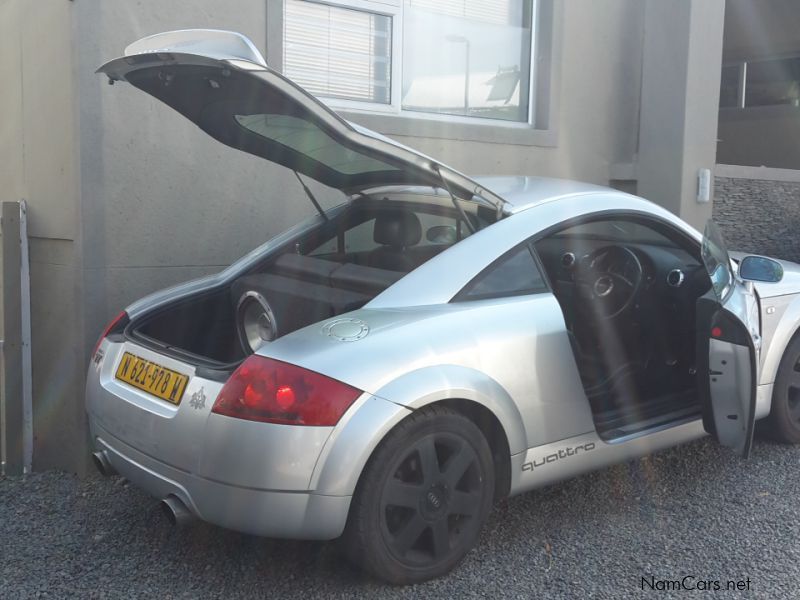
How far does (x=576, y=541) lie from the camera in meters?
3.55

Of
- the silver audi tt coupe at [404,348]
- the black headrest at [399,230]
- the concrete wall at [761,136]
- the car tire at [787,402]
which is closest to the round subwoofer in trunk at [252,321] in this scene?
the silver audi tt coupe at [404,348]

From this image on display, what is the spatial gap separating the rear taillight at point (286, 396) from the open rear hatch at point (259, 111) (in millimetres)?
932

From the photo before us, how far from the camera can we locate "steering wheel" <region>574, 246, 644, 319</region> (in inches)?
160

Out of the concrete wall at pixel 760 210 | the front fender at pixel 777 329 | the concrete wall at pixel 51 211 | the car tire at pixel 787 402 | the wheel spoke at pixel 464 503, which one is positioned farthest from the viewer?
the concrete wall at pixel 760 210

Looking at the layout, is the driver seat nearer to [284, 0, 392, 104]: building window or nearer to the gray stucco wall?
[284, 0, 392, 104]: building window

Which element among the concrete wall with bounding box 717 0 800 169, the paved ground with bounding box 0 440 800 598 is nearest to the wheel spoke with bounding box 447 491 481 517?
the paved ground with bounding box 0 440 800 598

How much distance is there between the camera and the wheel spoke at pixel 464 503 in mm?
3156

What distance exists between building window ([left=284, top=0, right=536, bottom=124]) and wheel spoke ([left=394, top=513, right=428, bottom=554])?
11.5 feet

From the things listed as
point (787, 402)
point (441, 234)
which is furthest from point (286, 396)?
point (787, 402)

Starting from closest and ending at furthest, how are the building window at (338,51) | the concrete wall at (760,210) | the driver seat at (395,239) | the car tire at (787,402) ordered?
the driver seat at (395,239)
the car tire at (787,402)
the building window at (338,51)
the concrete wall at (760,210)

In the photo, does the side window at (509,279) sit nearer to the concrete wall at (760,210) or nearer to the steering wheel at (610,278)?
the steering wheel at (610,278)

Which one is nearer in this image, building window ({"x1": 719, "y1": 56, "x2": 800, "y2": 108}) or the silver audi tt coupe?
the silver audi tt coupe

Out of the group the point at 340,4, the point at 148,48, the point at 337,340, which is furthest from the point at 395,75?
the point at 337,340

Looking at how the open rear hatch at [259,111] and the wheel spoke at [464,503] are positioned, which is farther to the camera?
the wheel spoke at [464,503]
